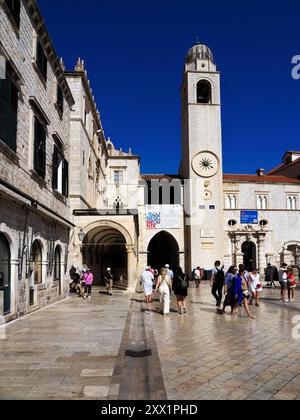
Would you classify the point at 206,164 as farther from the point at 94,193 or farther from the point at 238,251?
the point at 94,193

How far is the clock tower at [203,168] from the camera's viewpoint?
36.7 m

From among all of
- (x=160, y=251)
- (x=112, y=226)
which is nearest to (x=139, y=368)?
(x=112, y=226)

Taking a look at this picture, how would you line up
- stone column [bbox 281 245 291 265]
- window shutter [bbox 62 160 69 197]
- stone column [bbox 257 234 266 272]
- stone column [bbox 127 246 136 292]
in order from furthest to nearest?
stone column [bbox 281 245 291 265] < stone column [bbox 257 234 266 272] < stone column [bbox 127 246 136 292] < window shutter [bbox 62 160 69 197]

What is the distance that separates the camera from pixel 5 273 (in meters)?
10.2

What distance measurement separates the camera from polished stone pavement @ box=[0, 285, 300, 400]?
4879 mm

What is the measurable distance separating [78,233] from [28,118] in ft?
26.8

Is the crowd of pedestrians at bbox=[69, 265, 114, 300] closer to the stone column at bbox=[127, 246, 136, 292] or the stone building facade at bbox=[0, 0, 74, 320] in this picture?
the stone building facade at bbox=[0, 0, 74, 320]

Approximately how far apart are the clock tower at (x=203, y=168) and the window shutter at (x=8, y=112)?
2749cm

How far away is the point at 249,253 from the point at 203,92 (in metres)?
18.3

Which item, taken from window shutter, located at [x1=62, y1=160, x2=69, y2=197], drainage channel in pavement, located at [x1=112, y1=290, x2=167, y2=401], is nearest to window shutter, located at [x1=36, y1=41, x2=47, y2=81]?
window shutter, located at [x1=62, y1=160, x2=69, y2=197]

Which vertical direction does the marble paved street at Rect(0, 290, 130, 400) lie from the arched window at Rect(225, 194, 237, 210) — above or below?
below

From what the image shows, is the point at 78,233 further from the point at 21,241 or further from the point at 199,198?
the point at 199,198

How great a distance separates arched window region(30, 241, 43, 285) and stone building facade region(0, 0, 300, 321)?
0.07 m

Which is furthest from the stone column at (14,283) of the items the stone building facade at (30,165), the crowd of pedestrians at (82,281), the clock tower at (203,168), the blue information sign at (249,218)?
the blue information sign at (249,218)
